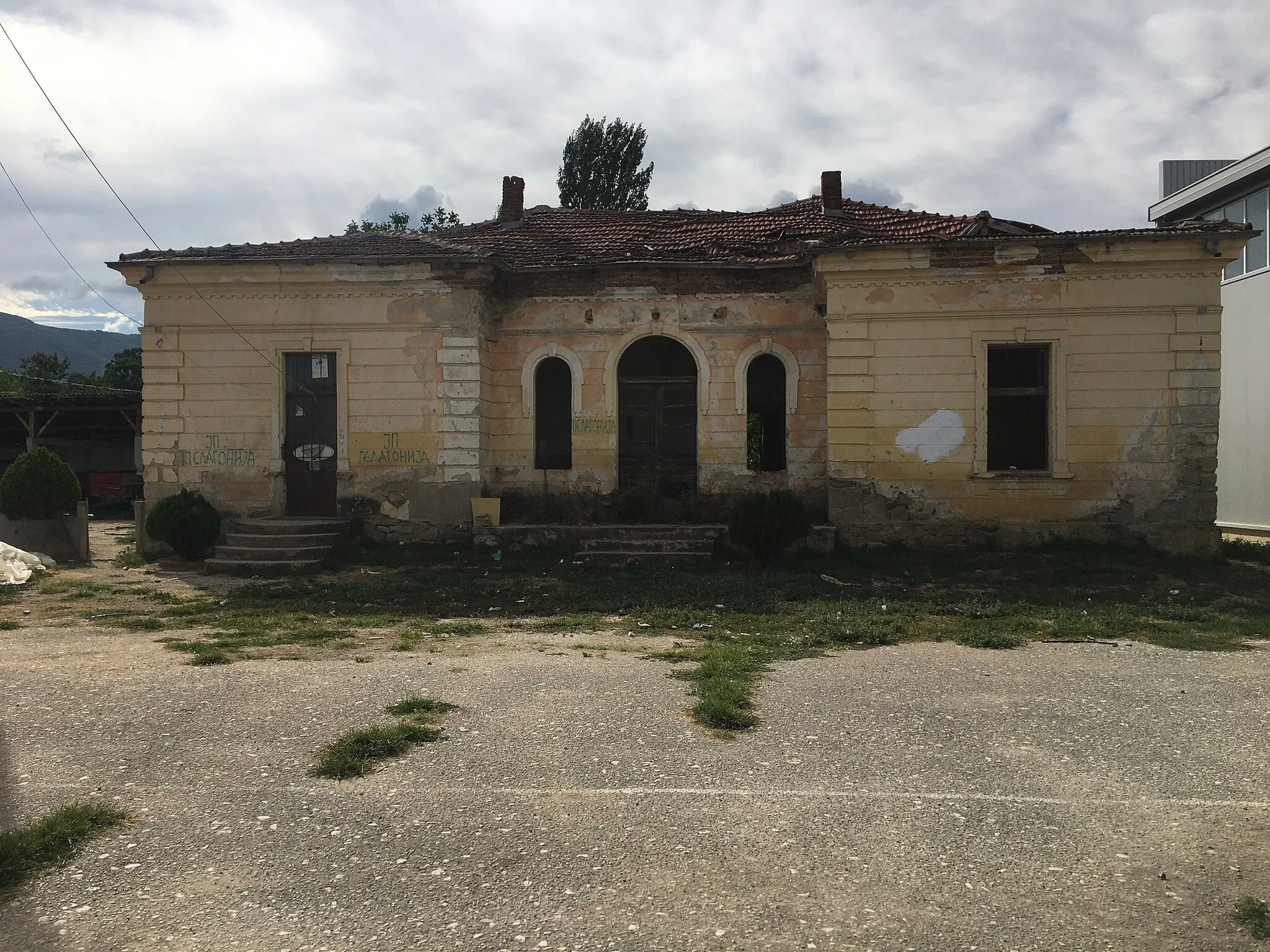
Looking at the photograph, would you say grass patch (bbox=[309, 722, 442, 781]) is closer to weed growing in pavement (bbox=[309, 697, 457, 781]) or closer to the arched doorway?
weed growing in pavement (bbox=[309, 697, 457, 781])

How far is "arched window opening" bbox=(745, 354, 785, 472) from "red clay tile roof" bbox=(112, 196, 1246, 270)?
1.79 m

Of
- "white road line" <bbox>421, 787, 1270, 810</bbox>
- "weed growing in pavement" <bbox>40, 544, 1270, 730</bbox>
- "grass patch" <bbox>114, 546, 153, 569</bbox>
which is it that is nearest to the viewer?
"white road line" <bbox>421, 787, 1270, 810</bbox>

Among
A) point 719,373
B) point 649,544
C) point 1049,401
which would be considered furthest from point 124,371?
point 1049,401

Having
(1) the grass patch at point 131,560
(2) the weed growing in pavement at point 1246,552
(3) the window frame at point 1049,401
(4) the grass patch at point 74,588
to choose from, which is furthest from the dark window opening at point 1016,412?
(1) the grass patch at point 131,560

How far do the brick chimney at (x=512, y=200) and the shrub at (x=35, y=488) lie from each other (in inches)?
356

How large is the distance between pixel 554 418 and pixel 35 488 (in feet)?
26.2

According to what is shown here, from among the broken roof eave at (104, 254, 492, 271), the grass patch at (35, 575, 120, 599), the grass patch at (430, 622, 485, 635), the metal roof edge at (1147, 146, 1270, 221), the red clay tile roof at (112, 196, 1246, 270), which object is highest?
the metal roof edge at (1147, 146, 1270, 221)

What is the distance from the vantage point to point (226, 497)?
14.1 m

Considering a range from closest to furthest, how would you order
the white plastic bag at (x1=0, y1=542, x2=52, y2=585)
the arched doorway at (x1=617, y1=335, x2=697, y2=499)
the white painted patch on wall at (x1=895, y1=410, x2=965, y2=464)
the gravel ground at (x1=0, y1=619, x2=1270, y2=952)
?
1. the gravel ground at (x1=0, y1=619, x2=1270, y2=952)
2. the white plastic bag at (x1=0, y1=542, x2=52, y2=585)
3. the white painted patch on wall at (x1=895, y1=410, x2=965, y2=464)
4. the arched doorway at (x1=617, y1=335, x2=697, y2=499)

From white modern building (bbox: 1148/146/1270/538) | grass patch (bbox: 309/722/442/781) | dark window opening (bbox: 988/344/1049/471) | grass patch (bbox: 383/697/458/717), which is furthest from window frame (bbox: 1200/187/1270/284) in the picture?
grass patch (bbox: 309/722/442/781)

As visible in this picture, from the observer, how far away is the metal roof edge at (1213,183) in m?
19.0

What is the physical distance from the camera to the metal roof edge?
18969mm

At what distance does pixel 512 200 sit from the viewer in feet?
58.0

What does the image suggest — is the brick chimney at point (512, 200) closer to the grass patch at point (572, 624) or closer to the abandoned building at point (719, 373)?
the abandoned building at point (719, 373)
